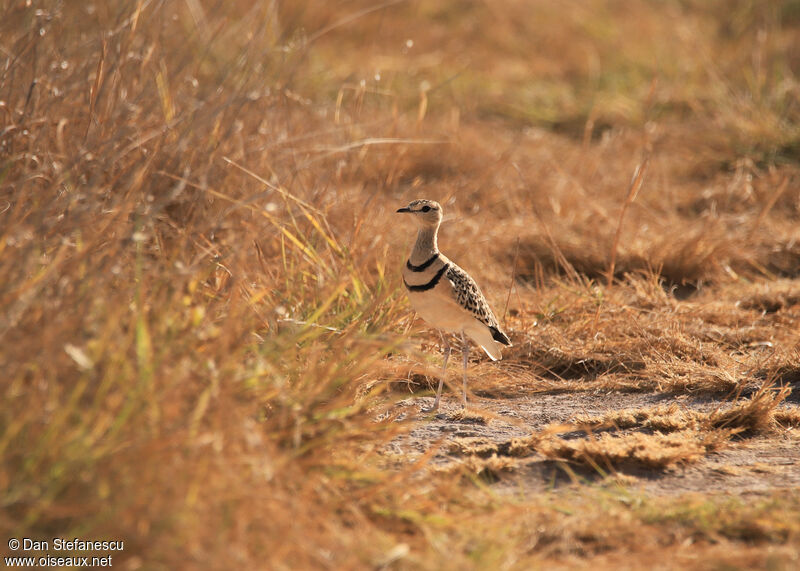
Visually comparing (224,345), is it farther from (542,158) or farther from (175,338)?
(542,158)

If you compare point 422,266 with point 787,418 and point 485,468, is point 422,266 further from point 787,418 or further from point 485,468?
point 787,418

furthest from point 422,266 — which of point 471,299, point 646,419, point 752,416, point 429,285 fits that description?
point 752,416

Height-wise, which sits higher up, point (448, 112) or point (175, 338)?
point (175, 338)

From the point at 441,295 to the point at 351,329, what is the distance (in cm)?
37

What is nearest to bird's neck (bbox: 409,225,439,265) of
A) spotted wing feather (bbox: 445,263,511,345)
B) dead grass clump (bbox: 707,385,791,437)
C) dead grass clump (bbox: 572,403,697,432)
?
spotted wing feather (bbox: 445,263,511,345)

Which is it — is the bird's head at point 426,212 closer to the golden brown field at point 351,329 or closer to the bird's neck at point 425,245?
the bird's neck at point 425,245

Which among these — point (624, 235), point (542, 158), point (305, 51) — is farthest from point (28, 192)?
point (542, 158)

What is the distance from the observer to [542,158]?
261 inches

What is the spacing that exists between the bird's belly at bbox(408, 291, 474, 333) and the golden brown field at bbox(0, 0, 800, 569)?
186mm

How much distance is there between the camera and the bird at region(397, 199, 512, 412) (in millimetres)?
3377

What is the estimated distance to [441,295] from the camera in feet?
11.0

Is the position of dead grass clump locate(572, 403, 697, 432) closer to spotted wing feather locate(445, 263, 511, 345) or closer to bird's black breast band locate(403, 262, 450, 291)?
spotted wing feather locate(445, 263, 511, 345)

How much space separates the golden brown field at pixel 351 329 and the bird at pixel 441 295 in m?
0.18

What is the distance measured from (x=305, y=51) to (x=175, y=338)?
2195 millimetres
